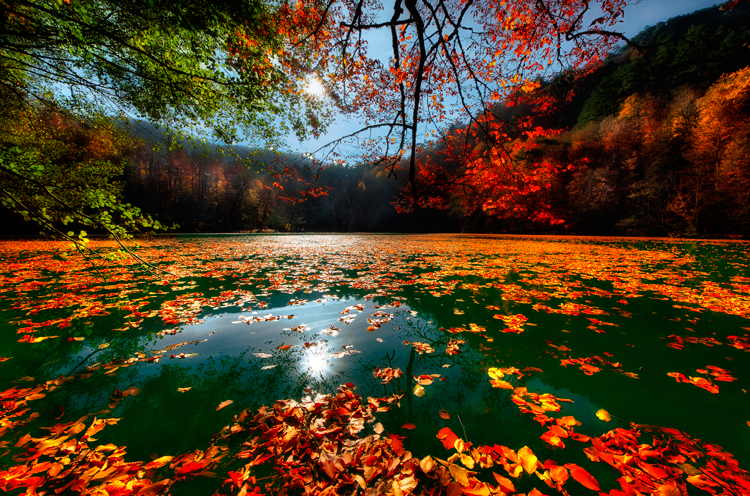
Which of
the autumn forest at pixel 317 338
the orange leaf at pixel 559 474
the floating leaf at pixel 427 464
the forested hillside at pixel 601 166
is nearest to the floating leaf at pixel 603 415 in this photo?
the autumn forest at pixel 317 338

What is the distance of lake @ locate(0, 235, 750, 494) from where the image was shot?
1.47 meters

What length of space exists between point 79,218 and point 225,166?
2211 inches

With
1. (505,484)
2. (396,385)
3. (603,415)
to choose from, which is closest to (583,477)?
(505,484)

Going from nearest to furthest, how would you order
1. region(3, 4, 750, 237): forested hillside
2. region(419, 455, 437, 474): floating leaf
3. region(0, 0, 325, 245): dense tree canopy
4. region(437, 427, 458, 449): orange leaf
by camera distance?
region(419, 455, 437, 474): floating leaf
region(437, 427, 458, 449): orange leaf
region(0, 0, 325, 245): dense tree canopy
region(3, 4, 750, 237): forested hillside

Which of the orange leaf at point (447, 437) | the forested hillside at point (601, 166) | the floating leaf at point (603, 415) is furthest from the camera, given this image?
the forested hillside at point (601, 166)

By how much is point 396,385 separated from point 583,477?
A: 1353 millimetres

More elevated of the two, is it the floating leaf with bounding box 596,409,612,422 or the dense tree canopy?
the dense tree canopy

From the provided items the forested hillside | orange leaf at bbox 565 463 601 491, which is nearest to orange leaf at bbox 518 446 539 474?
orange leaf at bbox 565 463 601 491

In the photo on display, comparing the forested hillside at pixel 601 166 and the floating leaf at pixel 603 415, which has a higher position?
the forested hillside at pixel 601 166

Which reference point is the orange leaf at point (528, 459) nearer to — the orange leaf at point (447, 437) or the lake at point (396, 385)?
the lake at point (396, 385)

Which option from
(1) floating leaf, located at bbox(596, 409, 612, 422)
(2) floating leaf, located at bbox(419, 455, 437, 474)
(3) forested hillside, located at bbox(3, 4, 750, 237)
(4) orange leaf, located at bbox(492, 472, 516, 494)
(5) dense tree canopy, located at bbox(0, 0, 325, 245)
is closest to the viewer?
(4) orange leaf, located at bbox(492, 472, 516, 494)

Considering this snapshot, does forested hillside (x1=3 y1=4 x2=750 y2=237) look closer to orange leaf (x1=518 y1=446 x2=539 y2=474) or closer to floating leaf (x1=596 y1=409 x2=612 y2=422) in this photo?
floating leaf (x1=596 y1=409 x2=612 y2=422)

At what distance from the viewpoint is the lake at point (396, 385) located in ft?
4.83

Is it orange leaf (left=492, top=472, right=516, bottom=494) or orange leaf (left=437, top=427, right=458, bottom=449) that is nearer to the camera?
orange leaf (left=492, top=472, right=516, bottom=494)
